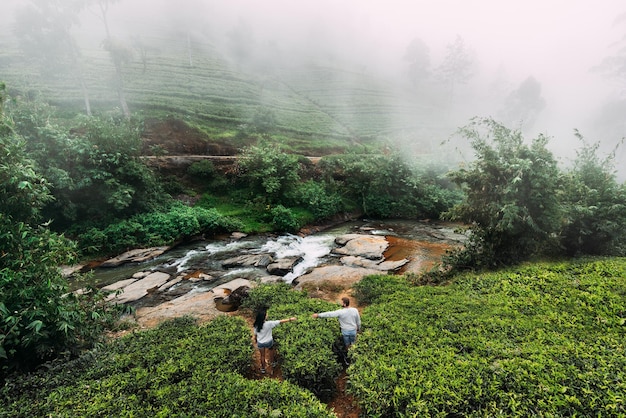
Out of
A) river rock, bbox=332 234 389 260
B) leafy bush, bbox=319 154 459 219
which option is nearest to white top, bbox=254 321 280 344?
river rock, bbox=332 234 389 260

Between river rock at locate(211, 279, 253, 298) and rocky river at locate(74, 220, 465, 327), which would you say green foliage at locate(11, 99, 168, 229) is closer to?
rocky river at locate(74, 220, 465, 327)

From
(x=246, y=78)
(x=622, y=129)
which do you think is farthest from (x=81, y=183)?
(x=622, y=129)

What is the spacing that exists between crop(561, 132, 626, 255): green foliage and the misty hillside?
34.3 metres

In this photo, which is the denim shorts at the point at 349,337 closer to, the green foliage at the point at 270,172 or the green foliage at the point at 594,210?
the green foliage at the point at 594,210

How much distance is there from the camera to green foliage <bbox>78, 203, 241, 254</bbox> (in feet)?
51.5

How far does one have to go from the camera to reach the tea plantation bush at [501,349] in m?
4.87

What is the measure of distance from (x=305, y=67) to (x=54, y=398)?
3187 inches

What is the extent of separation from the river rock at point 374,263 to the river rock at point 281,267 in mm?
2583

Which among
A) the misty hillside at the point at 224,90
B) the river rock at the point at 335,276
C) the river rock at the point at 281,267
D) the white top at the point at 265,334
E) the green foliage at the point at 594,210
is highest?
the misty hillside at the point at 224,90

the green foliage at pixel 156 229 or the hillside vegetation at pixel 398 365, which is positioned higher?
the hillside vegetation at pixel 398 365

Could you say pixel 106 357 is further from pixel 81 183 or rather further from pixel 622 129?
pixel 622 129

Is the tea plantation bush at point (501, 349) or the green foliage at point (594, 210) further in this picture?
the green foliage at point (594, 210)

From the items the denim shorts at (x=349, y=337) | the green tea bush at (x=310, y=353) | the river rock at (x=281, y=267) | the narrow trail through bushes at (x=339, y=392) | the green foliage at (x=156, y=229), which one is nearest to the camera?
the narrow trail through bushes at (x=339, y=392)

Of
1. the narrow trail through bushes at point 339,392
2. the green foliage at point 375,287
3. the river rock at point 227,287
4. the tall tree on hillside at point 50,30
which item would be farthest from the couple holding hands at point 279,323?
the tall tree on hillside at point 50,30
